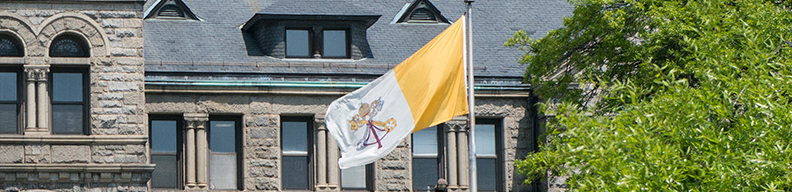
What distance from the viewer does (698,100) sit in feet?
58.2

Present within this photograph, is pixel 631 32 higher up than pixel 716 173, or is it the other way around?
pixel 631 32

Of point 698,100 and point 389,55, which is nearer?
point 698,100

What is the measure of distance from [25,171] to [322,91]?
6648 mm

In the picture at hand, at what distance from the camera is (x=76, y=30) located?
25766mm

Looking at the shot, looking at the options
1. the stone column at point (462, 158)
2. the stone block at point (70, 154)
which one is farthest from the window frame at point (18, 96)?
the stone column at point (462, 158)

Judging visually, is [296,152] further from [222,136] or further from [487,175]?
[487,175]

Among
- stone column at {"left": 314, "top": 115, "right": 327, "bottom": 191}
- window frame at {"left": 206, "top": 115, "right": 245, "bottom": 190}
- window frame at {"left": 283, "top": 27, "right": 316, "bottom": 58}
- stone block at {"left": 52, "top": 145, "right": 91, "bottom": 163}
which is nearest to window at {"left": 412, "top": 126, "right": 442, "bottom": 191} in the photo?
stone column at {"left": 314, "top": 115, "right": 327, "bottom": 191}

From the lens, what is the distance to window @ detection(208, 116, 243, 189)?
92.2 feet

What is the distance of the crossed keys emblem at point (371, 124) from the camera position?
19438 mm

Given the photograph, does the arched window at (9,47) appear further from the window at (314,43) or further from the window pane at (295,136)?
the window at (314,43)

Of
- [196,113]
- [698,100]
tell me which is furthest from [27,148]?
[698,100]

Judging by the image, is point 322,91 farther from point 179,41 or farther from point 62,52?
point 62,52

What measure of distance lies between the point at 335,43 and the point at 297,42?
0.88 metres

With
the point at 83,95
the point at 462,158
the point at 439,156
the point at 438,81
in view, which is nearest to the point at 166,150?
the point at 83,95
